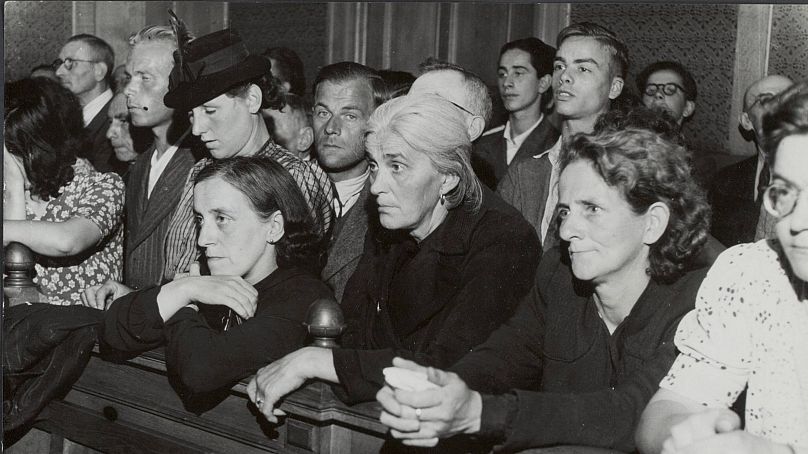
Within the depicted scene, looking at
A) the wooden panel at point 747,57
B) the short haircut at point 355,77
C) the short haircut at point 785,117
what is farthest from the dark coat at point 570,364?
the wooden panel at point 747,57

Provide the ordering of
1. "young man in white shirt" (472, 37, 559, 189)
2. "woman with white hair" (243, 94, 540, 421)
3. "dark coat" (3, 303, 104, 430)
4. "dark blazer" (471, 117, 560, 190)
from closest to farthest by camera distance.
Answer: "woman with white hair" (243, 94, 540, 421) → "dark coat" (3, 303, 104, 430) → "dark blazer" (471, 117, 560, 190) → "young man in white shirt" (472, 37, 559, 189)

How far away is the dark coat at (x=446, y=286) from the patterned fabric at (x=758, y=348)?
2.11 feet

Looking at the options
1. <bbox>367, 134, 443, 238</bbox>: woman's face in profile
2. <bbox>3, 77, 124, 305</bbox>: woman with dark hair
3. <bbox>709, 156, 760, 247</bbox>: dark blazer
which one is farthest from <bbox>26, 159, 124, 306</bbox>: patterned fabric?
<bbox>709, 156, 760, 247</bbox>: dark blazer

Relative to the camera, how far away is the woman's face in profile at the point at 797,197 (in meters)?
1.64

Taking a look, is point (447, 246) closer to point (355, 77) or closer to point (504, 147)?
point (355, 77)

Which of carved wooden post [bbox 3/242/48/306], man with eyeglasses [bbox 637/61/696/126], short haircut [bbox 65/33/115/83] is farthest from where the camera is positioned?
short haircut [bbox 65/33/115/83]

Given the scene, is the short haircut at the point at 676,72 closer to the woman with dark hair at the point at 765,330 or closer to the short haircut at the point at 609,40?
the short haircut at the point at 609,40

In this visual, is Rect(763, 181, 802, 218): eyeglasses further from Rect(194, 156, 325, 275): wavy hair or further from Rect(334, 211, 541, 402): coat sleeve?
Rect(194, 156, 325, 275): wavy hair

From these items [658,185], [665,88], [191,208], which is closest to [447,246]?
[658,185]

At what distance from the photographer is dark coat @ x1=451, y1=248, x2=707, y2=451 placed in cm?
178

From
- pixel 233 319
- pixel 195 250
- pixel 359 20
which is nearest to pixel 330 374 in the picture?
pixel 233 319

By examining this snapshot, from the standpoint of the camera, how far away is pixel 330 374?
6.55ft

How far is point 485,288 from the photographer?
7.57 feet

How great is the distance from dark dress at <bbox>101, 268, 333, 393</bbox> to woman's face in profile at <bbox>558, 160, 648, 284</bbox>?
29.0 inches
